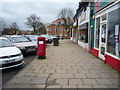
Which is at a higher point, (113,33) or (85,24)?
(85,24)

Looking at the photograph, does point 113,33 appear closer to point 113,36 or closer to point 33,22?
point 113,36

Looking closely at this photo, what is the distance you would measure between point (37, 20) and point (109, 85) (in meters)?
46.1

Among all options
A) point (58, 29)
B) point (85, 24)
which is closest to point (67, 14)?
point (58, 29)

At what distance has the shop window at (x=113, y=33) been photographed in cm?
450

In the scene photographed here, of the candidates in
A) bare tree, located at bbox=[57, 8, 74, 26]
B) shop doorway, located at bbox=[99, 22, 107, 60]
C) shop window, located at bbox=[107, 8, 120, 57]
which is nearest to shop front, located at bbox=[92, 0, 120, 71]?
shop window, located at bbox=[107, 8, 120, 57]

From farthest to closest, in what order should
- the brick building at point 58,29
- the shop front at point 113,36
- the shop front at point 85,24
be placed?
the brick building at point 58,29
the shop front at point 85,24
the shop front at point 113,36

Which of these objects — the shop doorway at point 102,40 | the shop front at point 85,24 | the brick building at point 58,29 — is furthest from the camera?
the brick building at point 58,29

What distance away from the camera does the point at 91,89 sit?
9.60 ft

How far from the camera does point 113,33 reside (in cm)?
487

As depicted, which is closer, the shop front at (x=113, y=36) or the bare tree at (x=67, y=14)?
the shop front at (x=113, y=36)

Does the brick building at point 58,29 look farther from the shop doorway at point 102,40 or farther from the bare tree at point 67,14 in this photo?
the shop doorway at point 102,40

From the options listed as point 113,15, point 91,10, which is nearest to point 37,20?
point 91,10

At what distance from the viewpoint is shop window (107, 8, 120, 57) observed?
4500 mm

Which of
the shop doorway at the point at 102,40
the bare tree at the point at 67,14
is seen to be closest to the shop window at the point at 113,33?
the shop doorway at the point at 102,40
